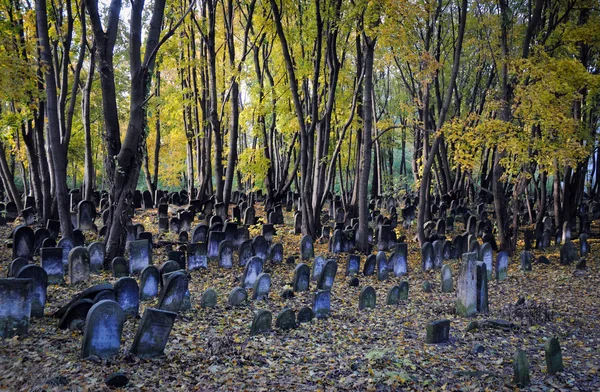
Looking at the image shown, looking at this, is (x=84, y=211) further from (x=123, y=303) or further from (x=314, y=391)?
(x=314, y=391)

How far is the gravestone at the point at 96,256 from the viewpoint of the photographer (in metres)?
8.23

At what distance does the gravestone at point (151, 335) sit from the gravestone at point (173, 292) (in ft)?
4.32

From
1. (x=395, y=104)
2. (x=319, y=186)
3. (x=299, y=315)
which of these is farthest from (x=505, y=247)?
(x=395, y=104)

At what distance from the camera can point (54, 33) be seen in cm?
1207

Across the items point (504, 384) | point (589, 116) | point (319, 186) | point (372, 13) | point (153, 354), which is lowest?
point (504, 384)

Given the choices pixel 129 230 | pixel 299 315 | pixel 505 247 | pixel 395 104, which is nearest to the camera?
pixel 299 315

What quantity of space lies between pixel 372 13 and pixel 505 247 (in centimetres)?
651

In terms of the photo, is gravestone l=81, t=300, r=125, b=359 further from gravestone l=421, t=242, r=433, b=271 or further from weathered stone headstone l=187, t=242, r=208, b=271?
gravestone l=421, t=242, r=433, b=271

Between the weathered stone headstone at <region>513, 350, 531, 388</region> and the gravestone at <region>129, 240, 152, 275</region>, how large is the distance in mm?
5998

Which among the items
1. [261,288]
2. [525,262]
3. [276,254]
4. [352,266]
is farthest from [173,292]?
[525,262]

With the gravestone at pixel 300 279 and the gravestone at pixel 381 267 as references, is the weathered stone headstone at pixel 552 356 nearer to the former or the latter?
the gravestone at pixel 300 279

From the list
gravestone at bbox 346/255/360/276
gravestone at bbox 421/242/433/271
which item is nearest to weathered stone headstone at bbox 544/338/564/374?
gravestone at bbox 346/255/360/276

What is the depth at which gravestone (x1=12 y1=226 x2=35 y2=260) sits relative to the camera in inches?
337

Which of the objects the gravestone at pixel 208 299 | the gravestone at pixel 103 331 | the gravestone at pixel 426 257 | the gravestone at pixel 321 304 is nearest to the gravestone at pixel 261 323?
the gravestone at pixel 321 304
